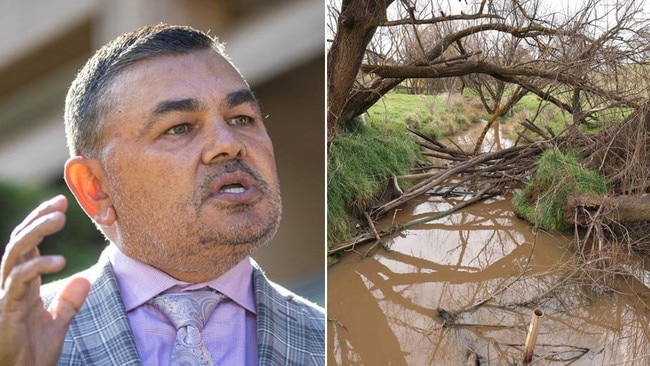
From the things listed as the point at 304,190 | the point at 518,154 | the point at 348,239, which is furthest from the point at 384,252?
the point at 304,190

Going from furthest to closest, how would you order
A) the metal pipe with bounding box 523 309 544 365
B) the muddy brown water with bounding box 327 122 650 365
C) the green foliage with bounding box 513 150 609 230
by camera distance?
the green foliage with bounding box 513 150 609 230 → the muddy brown water with bounding box 327 122 650 365 → the metal pipe with bounding box 523 309 544 365

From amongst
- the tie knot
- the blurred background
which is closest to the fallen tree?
the blurred background

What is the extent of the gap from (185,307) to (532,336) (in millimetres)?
2290

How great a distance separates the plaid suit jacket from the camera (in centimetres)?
87

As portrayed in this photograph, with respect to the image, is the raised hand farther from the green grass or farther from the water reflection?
the green grass

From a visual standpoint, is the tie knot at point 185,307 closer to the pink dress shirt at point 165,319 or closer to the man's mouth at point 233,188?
the pink dress shirt at point 165,319

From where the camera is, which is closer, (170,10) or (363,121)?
(170,10)

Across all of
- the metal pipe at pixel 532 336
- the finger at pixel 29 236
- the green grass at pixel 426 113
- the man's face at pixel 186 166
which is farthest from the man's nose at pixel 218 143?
the green grass at pixel 426 113

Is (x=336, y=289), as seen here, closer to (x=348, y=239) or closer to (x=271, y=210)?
(x=348, y=239)

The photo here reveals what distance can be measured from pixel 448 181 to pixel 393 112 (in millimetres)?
648

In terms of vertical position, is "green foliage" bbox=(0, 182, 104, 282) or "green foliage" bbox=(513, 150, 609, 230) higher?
"green foliage" bbox=(0, 182, 104, 282)

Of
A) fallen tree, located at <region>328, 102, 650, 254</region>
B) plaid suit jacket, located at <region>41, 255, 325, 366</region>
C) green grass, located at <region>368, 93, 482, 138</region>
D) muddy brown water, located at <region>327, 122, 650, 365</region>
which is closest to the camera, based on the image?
plaid suit jacket, located at <region>41, 255, 325, 366</region>

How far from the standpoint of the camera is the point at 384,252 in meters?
3.85

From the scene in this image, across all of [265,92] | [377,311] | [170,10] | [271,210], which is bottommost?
[377,311]
